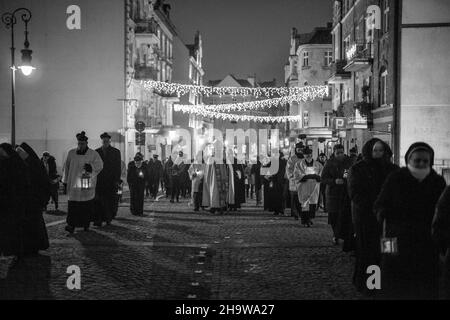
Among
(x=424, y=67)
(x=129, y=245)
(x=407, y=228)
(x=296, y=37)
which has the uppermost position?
(x=296, y=37)

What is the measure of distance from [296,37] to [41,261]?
69.1 meters

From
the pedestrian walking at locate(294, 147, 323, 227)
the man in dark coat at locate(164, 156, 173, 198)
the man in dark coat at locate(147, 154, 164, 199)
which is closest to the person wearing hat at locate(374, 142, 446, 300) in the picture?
the pedestrian walking at locate(294, 147, 323, 227)

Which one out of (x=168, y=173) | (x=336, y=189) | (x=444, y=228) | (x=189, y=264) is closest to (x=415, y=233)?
(x=444, y=228)

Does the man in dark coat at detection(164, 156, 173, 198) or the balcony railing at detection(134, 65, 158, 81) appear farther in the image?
the balcony railing at detection(134, 65, 158, 81)

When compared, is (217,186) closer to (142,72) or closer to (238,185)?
(238,185)

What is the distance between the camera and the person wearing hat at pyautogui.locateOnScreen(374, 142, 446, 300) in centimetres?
593

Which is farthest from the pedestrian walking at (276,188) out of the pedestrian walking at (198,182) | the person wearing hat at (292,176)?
the pedestrian walking at (198,182)

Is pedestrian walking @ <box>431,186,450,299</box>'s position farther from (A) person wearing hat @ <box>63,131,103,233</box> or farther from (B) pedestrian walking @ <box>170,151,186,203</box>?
(B) pedestrian walking @ <box>170,151,186,203</box>

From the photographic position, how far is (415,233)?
5949 millimetres

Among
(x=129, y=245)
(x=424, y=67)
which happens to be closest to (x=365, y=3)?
(x=424, y=67)

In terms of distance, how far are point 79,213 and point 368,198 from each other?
7536 millimetres

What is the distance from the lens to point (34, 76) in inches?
1462

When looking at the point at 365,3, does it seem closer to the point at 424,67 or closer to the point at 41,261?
the point at 424,67

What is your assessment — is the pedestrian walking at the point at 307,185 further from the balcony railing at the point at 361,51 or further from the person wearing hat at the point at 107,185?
the balcony railing at the point at 361,51
